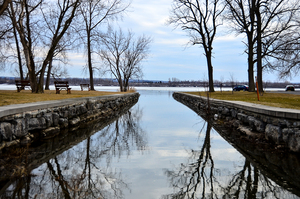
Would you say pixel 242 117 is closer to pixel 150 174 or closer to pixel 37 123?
pixel 150 174

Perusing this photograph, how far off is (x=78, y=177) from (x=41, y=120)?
3.78 metres

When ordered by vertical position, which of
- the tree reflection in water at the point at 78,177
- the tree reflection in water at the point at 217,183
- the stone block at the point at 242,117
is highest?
the stone block at the point at 242,117

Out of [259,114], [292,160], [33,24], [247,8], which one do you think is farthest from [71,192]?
[247,8]

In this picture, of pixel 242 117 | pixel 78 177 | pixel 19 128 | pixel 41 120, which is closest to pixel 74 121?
pixel 41 120

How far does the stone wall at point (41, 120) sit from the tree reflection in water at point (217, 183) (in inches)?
148

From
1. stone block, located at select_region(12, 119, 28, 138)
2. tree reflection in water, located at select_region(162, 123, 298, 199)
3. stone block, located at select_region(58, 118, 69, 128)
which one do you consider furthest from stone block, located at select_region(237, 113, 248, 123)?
stone block, located at select_region(12, 119, 28, 138)

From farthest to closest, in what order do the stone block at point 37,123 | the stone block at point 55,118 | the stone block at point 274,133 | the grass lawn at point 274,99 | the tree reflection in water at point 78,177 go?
the grass lawn at point 274,99, the stone block at point 55,118, the stone block at point 37,123, the stone block at point 274,133, the tree reflection in water at point 78,177

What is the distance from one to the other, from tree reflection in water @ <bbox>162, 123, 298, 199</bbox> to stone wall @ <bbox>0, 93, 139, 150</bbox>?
375 centimetres

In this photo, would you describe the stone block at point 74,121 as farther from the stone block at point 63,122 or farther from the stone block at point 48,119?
the stone block at point 48,119

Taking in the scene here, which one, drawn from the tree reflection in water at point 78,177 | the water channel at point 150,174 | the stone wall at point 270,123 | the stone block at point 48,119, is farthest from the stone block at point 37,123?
the stone wall at point 270,123

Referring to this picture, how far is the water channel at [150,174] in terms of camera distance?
391 centimetres

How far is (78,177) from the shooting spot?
4551 mm

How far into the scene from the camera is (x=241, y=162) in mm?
5496

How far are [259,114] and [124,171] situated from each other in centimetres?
453
